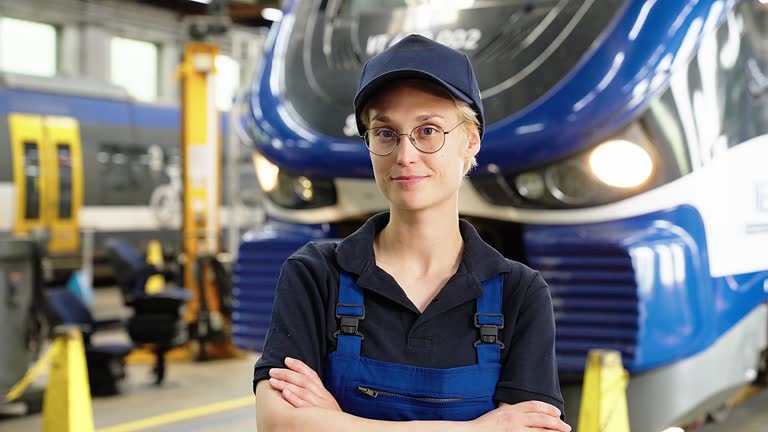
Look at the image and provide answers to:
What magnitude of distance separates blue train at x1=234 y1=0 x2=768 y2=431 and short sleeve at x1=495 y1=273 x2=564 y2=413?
5.39 feet

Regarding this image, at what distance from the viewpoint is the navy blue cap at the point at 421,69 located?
4.84ft

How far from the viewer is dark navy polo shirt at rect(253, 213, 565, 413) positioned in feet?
4.98

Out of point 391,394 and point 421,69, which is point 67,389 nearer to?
point 391,394

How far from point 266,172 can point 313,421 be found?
262 cm

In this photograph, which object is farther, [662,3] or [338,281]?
[662,3]

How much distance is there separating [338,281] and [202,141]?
681 cm

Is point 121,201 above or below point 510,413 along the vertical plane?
above

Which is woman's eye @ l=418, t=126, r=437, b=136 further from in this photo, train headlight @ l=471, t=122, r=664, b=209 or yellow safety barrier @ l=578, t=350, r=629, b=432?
train headlight @ l=471, t=122, r=664, b=209

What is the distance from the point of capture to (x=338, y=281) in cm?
158

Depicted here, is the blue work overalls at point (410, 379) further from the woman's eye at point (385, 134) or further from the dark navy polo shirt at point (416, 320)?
the woman's eye at point (385, 134)

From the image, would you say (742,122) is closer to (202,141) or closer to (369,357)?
(369,357)

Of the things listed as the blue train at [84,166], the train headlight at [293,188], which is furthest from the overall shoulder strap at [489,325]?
the blue train at [84,166]

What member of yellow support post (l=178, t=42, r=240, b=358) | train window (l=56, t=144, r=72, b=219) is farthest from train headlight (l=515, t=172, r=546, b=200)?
train window (l=56, t=144, r=72, b=219)

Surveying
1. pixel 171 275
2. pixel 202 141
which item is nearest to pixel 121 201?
pixel 171 275
